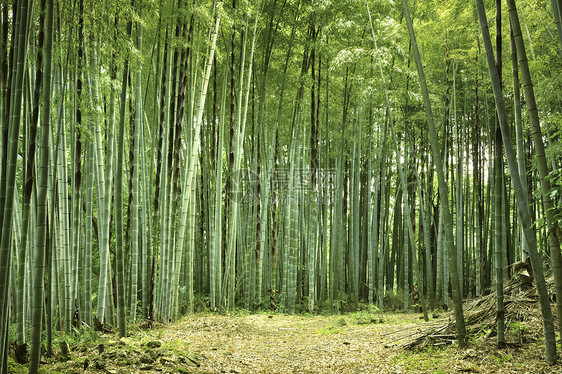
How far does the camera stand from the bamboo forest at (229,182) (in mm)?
2180

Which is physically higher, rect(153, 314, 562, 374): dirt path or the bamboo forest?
the bamboo forest

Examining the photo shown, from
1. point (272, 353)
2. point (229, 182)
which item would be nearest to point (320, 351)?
point (272, 353)

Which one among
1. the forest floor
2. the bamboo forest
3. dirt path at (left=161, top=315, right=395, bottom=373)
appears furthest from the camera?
dirt path at (left=161, top=315, right=395, bottom=373)

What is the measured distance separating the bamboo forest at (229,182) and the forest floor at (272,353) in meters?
0.02

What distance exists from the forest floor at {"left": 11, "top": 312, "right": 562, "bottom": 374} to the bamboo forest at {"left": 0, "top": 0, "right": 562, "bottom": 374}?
0.02 metres

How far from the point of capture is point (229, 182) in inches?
232

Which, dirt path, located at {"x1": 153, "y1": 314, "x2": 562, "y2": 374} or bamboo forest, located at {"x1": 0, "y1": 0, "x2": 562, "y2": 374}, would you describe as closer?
bamboo forest, located at {"x1": 0, "y1": 0, "x2": 562, "y2": 374}

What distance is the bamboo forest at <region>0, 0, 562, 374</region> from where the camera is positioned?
218 cm

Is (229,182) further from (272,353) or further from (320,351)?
(320,351)

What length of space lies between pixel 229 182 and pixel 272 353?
2.81 metres

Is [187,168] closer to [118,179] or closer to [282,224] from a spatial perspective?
[118,179]

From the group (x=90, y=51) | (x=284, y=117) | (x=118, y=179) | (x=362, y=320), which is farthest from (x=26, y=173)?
(x=284, y=117)

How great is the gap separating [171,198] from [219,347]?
1.64 m

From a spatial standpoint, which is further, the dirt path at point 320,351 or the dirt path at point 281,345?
the dirt path at point 281,345
